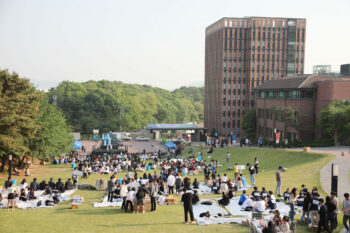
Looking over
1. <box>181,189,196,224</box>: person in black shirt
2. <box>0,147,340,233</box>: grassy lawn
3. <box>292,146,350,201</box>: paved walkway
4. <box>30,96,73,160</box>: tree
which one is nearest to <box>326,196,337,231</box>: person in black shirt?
<box>0,147,340,233</box>: grassy lawn

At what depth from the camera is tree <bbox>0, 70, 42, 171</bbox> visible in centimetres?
3188

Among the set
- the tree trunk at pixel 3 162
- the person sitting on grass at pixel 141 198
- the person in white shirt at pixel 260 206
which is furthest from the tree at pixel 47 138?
the person in white shirt at pixel 260 206

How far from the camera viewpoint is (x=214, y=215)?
17.9m

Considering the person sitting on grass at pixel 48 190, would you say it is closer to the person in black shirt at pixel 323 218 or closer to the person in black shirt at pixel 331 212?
the person in black shirt at pixel 323 218

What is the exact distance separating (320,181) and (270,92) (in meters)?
45.1

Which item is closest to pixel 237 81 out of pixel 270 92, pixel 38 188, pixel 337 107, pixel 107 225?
pixel 270 92

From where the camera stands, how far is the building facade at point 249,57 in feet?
345

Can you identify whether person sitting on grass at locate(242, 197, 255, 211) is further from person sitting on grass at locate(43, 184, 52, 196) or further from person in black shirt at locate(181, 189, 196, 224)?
person sitting on grass at locate(43, 184, 52, 196)

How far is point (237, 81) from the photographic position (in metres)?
108

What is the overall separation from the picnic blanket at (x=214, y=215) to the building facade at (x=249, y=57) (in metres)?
87.1

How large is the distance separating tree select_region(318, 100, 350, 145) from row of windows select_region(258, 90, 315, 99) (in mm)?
5558

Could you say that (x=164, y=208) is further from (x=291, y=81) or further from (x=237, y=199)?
(x=291, y=81)

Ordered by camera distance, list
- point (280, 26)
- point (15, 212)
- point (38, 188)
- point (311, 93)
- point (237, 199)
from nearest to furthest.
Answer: point (15, 212) < point (237, 199) < point (38, 188) < point (311, 93) < point (280, 26)

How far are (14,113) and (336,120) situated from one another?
41.0m
